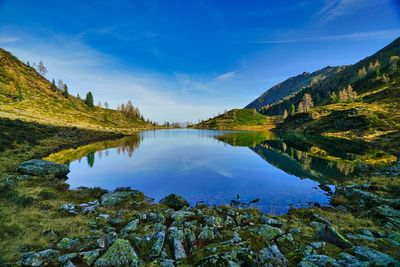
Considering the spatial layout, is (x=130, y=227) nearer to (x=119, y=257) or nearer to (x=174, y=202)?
(x=119, y=257)

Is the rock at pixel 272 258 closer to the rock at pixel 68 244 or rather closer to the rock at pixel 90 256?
the rock at pixel 90 256

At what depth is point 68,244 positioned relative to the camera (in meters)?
13.9

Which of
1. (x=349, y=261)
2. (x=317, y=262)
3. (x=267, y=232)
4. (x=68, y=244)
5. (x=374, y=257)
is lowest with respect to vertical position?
(x=267, y=232)

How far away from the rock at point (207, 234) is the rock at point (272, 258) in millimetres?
4113

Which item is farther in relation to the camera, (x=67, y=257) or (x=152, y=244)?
(x=152, y=244)

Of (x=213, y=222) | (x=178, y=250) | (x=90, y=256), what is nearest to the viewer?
(x=90, y=256)

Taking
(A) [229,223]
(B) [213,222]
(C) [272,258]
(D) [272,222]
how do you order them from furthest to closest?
(D) [272,222], (A) [229,223], (B) [213,222], (C) [272,258]

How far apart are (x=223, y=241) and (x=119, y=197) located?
19.1m

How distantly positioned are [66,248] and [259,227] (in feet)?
45.4

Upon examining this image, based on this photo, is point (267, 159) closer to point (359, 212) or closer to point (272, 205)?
point (272, 205)

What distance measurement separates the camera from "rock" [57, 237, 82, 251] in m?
13.3

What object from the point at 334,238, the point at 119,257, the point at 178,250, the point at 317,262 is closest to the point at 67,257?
the point at 119,257

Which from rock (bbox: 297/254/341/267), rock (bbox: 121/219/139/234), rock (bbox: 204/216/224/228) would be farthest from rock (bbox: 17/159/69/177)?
rock (bbox: 297/254/341/267)

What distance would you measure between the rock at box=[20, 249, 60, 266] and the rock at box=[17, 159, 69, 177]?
31.6 meters
